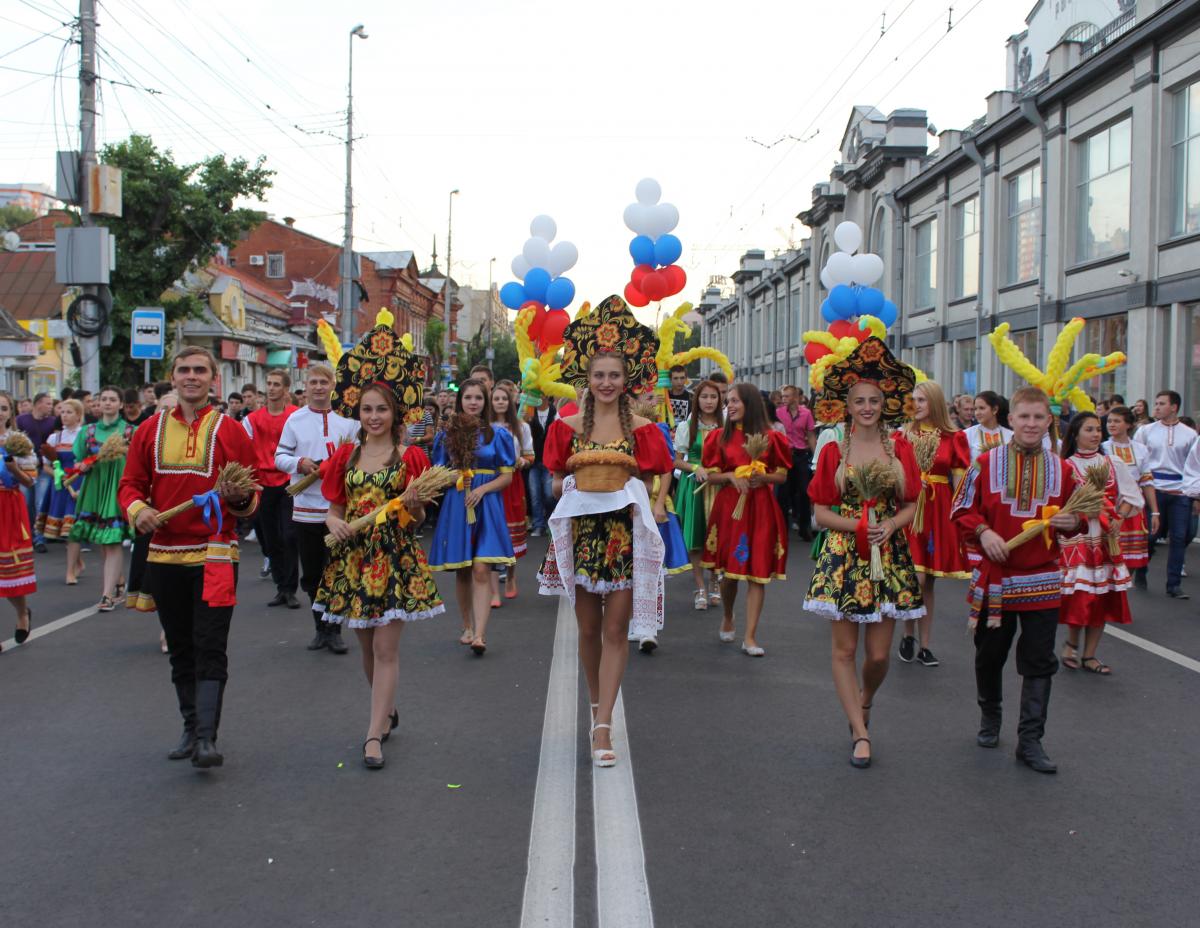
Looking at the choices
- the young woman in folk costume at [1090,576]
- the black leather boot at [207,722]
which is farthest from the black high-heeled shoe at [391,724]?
the young woman in folk costume at [1090,576]

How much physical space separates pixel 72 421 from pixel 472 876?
10121mm

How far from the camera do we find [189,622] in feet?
18.6

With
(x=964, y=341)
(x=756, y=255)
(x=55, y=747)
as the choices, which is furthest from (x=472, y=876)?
(x=756, y=255)

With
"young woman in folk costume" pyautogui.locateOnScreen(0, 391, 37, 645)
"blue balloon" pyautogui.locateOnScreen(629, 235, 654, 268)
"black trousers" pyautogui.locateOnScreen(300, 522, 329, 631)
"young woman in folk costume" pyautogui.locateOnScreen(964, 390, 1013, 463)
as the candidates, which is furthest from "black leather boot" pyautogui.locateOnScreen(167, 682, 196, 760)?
"blue balloon" pyautogui.locateOnScreen(629, 235, 654, 268)

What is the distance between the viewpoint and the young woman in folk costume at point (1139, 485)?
9.41 metres

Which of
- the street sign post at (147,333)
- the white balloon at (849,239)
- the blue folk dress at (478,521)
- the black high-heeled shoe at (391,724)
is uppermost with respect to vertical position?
the white balloon at (849,239)

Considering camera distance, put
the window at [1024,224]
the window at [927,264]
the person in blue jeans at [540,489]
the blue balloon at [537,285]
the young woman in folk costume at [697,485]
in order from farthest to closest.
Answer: the window at [927,264]
the window at [1024,224]
the person in blue jeans at [540,489]
the blue balloon at [537,285]
the young woman in folk costume at [697,485]

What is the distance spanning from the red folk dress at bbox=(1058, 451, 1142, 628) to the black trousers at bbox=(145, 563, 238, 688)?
526cm

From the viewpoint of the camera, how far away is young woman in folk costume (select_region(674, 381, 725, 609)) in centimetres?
969

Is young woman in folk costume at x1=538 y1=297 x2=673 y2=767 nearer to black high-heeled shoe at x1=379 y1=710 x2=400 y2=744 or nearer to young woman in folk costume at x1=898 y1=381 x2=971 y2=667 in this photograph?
black high-heeled shoe at x1=379 y1=710 x2=400 y2=744

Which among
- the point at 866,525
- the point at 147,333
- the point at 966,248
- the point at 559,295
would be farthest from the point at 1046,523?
the point at 966,248

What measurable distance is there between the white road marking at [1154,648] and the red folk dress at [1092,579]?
2.02ft

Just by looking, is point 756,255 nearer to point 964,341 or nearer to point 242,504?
point 964,341

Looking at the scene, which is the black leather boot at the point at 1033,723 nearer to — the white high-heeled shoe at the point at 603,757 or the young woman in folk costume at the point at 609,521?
the young woman in folk costume at the point at 609,521
